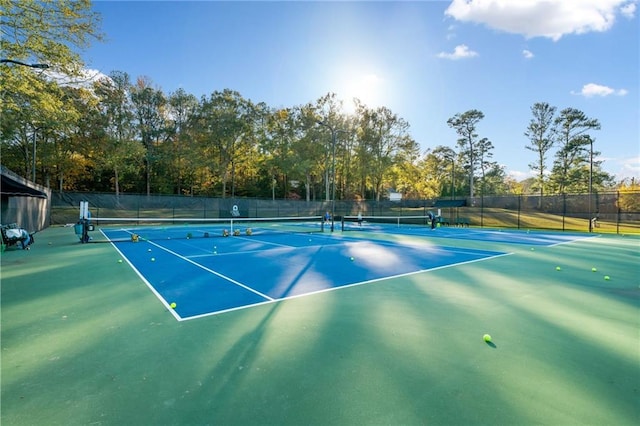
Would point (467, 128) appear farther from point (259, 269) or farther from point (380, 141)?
point (259, 269)

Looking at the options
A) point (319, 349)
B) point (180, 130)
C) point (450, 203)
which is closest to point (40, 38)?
point (319, 349)

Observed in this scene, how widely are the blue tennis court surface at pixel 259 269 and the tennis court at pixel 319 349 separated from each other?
3.2 inches

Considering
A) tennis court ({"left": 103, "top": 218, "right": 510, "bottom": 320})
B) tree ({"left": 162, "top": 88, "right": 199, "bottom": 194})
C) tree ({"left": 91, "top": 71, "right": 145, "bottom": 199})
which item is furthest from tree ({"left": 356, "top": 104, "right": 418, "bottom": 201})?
tennis court ({"left": 103, "top": 218, "right": 510, "bottom": 320})

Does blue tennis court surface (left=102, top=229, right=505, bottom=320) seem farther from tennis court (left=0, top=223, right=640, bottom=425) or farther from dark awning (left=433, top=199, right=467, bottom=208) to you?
dark awning (left=433, top=199, right=467, bottom=208)

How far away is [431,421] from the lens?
220 cm

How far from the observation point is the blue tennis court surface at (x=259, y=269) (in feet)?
17.6

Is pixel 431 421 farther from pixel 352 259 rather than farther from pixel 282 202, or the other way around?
pixel 282 202

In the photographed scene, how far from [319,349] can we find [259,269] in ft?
15.4

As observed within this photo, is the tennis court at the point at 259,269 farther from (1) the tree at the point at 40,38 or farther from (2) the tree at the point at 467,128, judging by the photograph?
(2) the tree at the point at 467,128

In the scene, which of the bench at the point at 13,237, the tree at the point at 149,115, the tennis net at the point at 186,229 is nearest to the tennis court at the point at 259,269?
the bench at the point at 13,237

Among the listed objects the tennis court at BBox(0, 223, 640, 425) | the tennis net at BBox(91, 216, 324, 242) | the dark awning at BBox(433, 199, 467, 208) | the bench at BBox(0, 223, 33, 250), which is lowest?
the tennis net at BBox(91, 216, 324, 242)

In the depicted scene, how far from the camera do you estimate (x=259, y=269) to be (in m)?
7.82

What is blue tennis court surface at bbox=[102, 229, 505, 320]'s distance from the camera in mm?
5371

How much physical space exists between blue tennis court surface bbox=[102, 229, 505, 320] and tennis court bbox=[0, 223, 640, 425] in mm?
81
